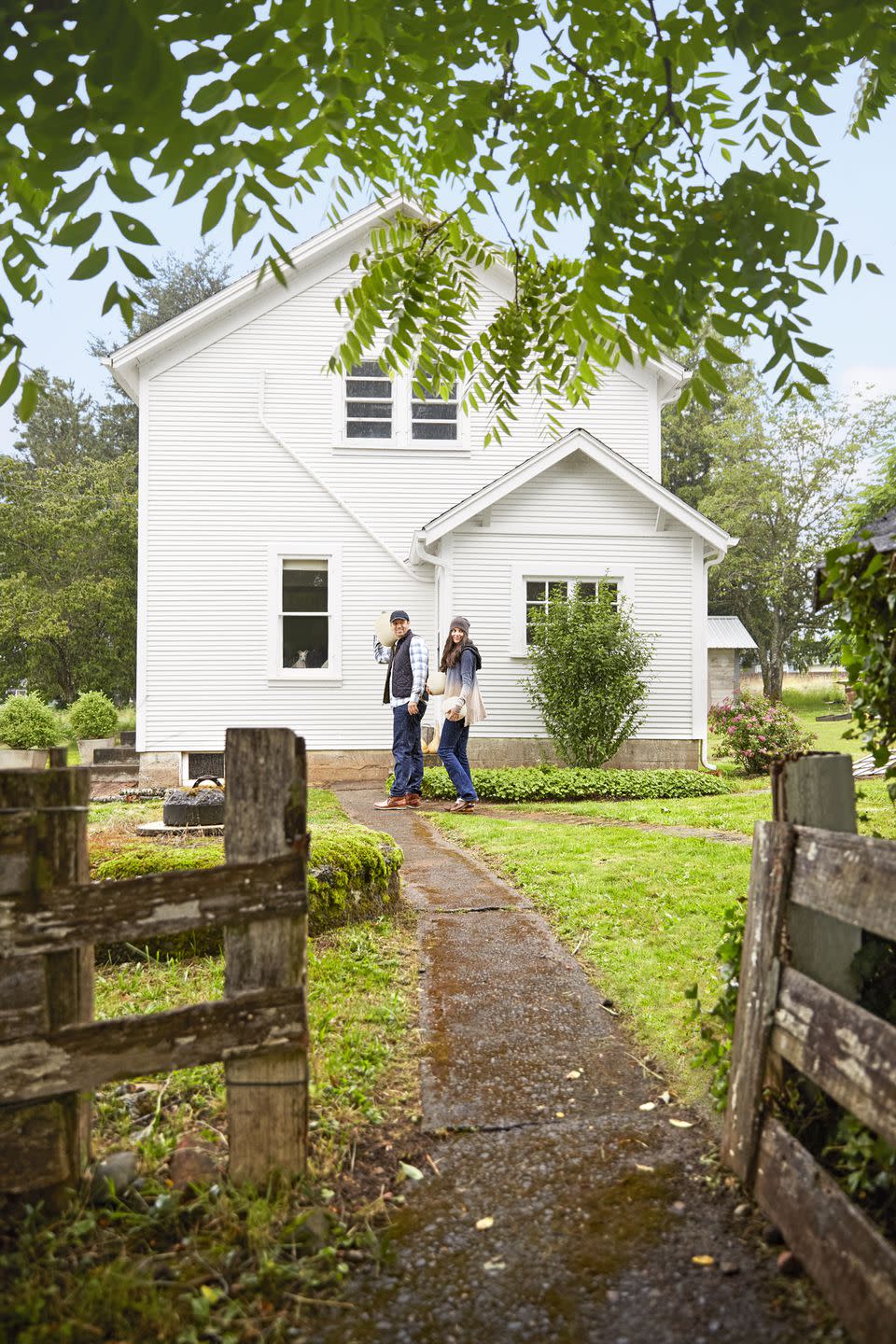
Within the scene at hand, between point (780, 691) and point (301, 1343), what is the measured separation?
39.7 m

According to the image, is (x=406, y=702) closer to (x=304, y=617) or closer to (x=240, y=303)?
(x=304, y=617)

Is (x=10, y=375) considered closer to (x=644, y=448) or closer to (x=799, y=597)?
(x=644, y=448)

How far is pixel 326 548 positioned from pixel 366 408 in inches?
98.5

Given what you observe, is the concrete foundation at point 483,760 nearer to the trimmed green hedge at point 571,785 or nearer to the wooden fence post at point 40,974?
the trimmed green hedge at point 571,785

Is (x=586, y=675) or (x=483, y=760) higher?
(x=586, y=675)

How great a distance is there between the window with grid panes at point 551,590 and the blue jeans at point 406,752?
4.03 m

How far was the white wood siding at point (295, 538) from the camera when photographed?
1533cm

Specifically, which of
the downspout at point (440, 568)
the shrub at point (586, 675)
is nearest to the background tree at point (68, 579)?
the downspout at point (440, 568)

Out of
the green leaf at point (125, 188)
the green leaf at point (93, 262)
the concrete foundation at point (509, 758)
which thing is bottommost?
the concrete foundation at point (509, 758)

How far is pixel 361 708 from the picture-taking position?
15.7 meters

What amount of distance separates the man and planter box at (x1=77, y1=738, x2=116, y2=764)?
32.0 ft

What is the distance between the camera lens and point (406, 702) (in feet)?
37.6

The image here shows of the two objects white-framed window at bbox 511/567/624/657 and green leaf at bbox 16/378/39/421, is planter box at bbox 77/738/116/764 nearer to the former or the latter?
white-framed window at bbox 511/567/624/657

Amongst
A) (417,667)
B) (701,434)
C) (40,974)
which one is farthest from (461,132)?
(701,434)
